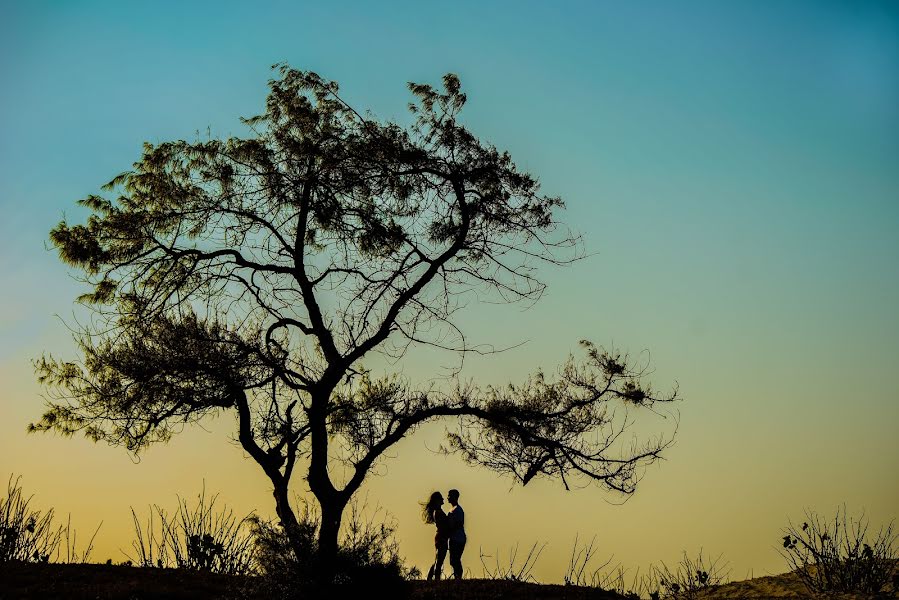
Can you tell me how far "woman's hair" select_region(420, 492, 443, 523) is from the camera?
51.3 ft

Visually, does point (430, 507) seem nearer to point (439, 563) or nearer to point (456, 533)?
point (456, 533)

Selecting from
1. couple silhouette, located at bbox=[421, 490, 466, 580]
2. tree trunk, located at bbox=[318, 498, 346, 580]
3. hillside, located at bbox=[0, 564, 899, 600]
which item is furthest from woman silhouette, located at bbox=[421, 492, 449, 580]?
tree trunk, located at bbox=[318, 498, 346, 580]

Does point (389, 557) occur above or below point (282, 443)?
below

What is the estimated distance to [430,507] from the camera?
15.6 m

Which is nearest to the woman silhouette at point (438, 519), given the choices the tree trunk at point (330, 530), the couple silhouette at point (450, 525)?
the couple silhouette at point (450, 525)

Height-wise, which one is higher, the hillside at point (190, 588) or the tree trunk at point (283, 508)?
the tree trunk at point (283, 508)

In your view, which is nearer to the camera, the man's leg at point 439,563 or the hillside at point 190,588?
the hillside at point 190,588

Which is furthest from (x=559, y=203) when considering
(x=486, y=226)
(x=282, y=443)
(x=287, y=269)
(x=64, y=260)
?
(x=64, y=260)

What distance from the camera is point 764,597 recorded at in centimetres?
1448

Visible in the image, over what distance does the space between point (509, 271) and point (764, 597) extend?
7078 millimetres

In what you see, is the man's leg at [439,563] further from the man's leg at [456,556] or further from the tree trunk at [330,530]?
the tree trunk at [330,530]

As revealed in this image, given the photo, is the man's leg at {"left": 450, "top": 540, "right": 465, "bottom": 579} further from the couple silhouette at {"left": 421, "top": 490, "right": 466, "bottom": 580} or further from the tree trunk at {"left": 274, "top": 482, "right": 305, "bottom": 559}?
the tree trunk at {"left": 274, "top": 482, "right": 305, "bottom": 559}

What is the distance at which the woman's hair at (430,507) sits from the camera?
51.3 ft

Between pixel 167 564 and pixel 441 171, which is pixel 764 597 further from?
pixel 167 564
